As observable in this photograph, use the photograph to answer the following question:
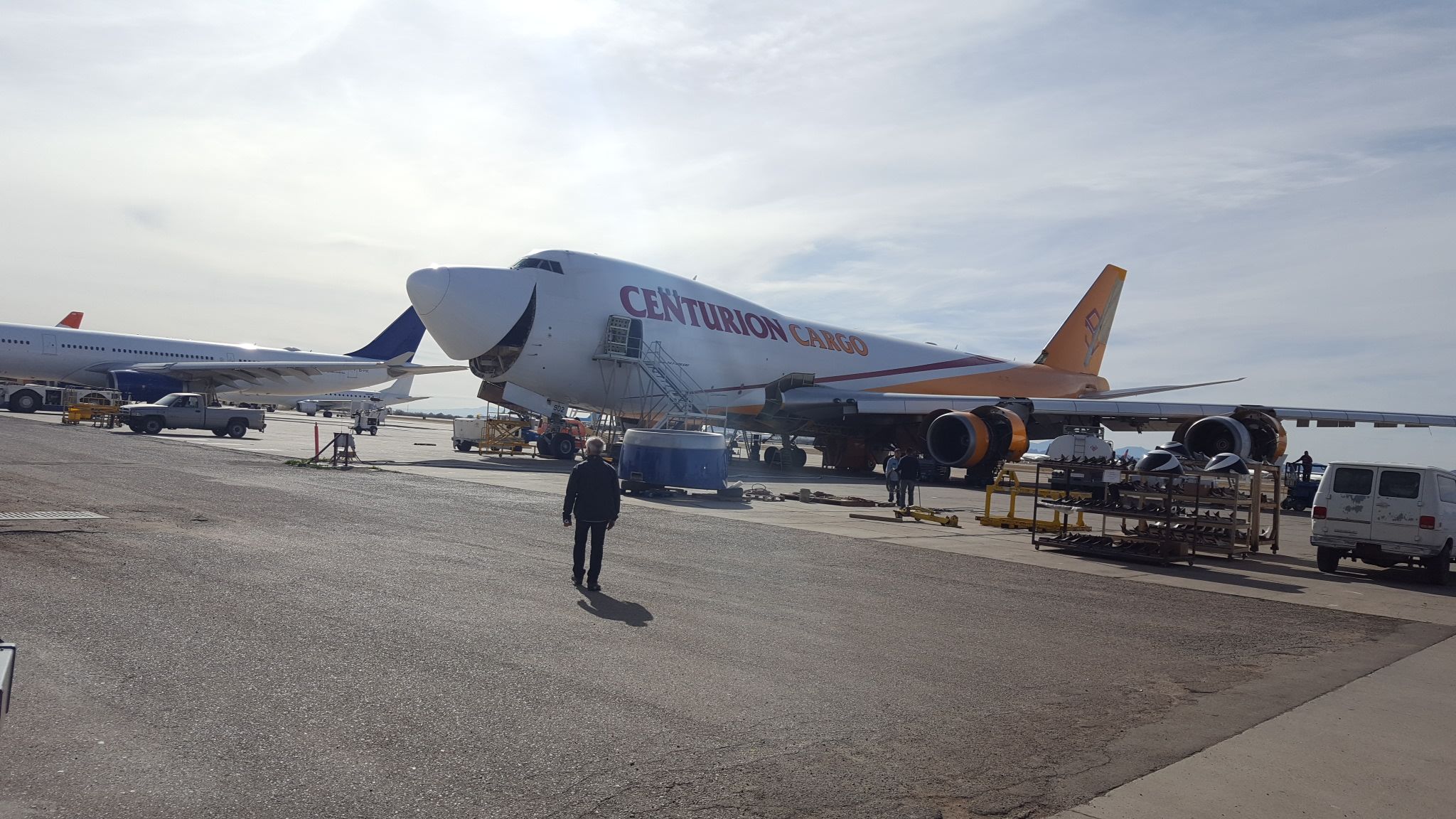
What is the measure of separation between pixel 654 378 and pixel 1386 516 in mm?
16964

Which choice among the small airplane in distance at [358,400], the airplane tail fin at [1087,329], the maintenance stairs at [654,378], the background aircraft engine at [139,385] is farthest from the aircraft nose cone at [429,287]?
the small airplane in distance at [358,400]

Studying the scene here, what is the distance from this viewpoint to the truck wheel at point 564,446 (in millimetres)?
29123

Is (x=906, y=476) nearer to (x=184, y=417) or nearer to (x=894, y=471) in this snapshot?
(x=894, y=471)

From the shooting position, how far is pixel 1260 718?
232 inches

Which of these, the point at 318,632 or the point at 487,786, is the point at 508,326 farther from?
the point at 487,786

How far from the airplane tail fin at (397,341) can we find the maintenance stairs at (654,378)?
39.3m

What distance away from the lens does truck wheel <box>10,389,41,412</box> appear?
46719 mm

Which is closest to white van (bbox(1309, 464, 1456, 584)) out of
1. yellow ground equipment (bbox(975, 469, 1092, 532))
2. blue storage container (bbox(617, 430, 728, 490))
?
yellow ground equipment (bbox(975, 469, 1092, 532))

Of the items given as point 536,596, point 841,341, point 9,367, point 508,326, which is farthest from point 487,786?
point 9,367

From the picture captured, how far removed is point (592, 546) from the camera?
348 inches

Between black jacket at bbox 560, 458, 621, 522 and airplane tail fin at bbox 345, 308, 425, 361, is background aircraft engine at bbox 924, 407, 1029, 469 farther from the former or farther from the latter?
airplane tail fin at bbox 345, 308, 425, 361

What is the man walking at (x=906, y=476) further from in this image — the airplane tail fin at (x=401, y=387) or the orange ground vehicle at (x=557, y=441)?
the airplane tail fin at (x=401, y=387)

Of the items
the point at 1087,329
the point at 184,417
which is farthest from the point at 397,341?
the point at 1087,329

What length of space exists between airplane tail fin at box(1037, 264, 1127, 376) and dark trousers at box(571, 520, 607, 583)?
3271cm
